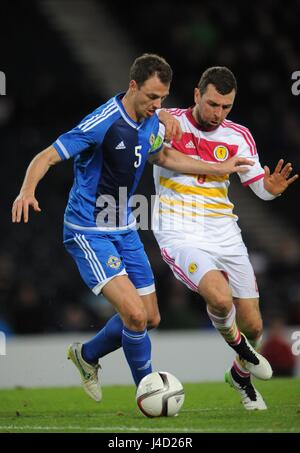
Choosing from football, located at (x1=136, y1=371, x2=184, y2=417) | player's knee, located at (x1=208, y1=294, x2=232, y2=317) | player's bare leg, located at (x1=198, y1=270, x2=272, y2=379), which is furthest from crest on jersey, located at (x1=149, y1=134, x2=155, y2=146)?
football, located at (x1=136, y1=371, x2=184, y2=417)

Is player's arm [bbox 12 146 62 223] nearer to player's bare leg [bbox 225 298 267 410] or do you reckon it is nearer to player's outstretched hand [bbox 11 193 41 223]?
player's outstretched hand [bbox 11 193 41 223]

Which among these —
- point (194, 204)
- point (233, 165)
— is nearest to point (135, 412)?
point (194, 204)

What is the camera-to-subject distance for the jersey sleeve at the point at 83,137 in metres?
7.32

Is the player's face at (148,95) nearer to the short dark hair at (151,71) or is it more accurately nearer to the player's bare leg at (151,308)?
the short dark hair at (151,71)

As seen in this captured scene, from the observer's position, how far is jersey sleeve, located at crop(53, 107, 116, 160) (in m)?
7.32

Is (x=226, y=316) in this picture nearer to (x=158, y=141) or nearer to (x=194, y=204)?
(x=194, y=204)

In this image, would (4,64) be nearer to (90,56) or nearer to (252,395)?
(90,56)

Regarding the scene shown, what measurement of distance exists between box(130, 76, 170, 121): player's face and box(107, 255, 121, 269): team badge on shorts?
103 centimetres

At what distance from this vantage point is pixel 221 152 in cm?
829

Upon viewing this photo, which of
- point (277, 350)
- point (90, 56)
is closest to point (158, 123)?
point (277, 350)

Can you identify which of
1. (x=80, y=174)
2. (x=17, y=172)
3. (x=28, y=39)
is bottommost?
(x=17, y=172)

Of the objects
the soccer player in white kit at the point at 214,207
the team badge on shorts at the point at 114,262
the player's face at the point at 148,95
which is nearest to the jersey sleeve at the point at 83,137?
the player's face at the point at 148,95

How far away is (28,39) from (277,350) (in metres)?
8.07

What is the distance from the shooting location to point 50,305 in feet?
43.2
